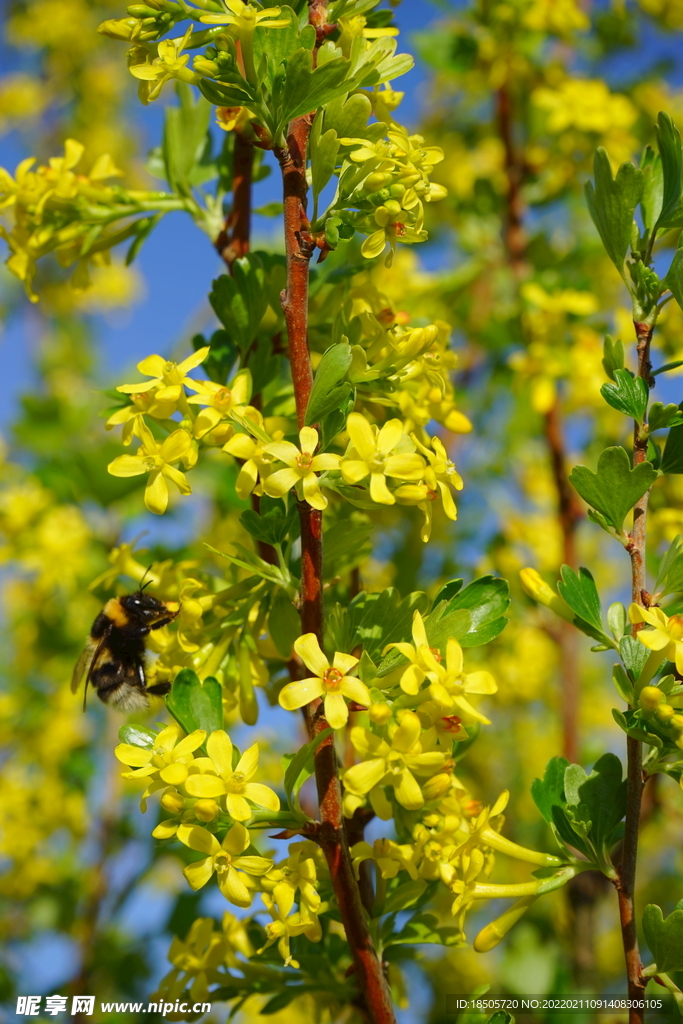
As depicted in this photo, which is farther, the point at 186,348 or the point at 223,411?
the point at 186,348

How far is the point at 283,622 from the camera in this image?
1378mm

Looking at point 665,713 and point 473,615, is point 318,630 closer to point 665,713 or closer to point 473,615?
point 473,615

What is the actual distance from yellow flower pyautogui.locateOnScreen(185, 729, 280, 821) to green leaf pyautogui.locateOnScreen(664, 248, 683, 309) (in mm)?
860

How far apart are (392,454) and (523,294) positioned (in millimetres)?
1849

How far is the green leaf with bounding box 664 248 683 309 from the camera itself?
1.19 metres

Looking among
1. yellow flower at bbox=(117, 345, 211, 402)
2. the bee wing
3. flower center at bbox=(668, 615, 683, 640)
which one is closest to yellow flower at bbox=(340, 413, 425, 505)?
yellow flower at bbox=(117, 345, 211, 402)

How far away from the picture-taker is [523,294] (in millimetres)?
2875

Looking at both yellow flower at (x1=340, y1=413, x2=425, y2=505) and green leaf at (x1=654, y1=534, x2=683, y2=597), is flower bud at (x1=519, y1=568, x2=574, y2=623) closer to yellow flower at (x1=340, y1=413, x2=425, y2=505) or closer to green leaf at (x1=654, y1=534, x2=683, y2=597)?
green leaf at (x1=654, y1=534, x2=683, y2=597)

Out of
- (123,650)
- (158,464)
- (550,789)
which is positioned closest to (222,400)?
(158,464)

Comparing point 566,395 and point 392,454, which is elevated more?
point 392,454

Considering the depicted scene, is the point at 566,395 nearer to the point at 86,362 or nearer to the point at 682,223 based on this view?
the point at 682,223

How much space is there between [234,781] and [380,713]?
23cm

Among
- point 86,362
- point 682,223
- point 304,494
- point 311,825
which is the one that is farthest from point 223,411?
point 86,362

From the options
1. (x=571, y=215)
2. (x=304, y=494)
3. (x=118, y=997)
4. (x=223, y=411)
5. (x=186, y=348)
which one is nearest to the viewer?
(x=304, y=494)
